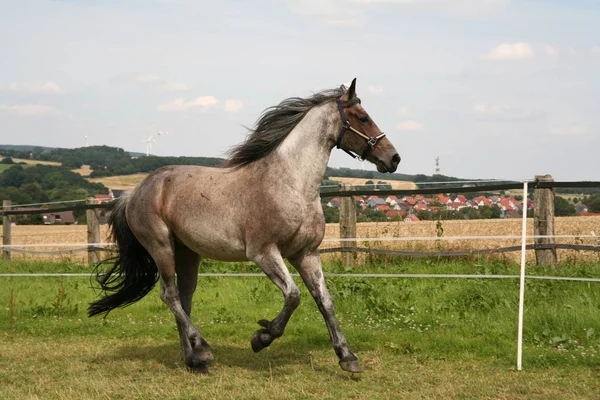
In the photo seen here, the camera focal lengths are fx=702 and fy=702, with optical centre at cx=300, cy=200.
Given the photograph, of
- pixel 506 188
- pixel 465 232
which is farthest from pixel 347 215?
pixel 506 188

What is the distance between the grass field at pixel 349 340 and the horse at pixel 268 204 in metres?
0.47

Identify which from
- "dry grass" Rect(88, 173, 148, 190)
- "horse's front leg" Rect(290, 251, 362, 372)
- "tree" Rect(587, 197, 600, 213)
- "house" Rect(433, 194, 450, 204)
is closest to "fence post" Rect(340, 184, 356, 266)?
"house" Rect(433, 194, 450, 204)

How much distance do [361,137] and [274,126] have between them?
2.77ft

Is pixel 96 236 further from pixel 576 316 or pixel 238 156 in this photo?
pixel 576 316

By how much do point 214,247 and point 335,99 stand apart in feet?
5.57

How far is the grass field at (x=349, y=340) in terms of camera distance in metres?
5.49

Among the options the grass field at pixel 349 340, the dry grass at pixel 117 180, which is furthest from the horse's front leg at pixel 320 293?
the dry grass at pixel 117 180

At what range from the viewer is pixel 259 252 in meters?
5.90

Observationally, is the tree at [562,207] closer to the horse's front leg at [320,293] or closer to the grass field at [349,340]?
the grass field at [349,340]

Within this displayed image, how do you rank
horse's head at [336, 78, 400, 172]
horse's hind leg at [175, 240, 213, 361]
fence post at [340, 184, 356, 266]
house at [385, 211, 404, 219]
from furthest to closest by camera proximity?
1. fence post at [340, 184, 356, 266]
2. house at [385, 211, 404, 219]
3. horse's hind leg at [175, 240, 213, 361]
4. horse's head at [336, 78, 400, 172]

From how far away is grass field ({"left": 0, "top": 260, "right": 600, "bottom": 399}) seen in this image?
216 inches

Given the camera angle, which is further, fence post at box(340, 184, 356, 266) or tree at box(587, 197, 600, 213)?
fence post at box(340, 184, 356, 266)

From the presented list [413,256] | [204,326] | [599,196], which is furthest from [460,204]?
[204,326]

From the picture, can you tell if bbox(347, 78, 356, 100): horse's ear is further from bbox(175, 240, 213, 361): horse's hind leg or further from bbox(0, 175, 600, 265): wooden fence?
bbox(0, 175, 600, 265): wooden fence
